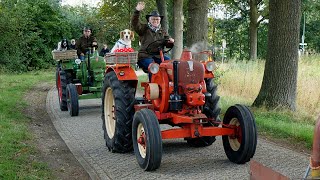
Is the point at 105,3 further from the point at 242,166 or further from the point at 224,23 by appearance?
the point at 242,166

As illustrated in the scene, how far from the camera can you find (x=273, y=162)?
21.0 ft

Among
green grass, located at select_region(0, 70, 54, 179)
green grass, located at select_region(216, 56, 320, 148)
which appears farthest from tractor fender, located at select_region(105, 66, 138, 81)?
green grass, located at select_region(216, 56, 320, 148)

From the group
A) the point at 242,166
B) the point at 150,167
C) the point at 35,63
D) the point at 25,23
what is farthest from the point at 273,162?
the point at 35,63

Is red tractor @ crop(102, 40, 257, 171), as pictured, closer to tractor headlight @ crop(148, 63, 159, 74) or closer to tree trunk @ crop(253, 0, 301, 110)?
tractor headlight @ crop(148, 63, 159, 74)

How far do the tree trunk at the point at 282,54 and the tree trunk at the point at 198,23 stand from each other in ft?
8.81

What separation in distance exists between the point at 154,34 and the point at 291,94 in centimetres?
392

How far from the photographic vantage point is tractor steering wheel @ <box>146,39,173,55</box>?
7.19 metres

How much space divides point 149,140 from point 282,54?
5136mm

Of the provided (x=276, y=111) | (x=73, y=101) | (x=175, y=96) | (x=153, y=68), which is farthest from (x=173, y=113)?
(x=73, y=101)

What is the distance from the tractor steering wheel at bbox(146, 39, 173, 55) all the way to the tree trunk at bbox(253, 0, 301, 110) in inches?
136

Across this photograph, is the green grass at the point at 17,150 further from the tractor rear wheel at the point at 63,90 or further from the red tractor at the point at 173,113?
the red tractor at the point at 173,113

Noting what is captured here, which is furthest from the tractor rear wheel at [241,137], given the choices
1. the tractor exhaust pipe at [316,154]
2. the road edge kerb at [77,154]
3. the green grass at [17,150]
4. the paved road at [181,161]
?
the tractor exhaust pipe at [316,154]

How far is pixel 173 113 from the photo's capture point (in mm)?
6504

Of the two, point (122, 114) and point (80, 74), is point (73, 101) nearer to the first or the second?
point (80, 74)
